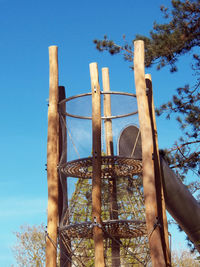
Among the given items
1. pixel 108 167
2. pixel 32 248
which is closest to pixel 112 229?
pixel 108 167

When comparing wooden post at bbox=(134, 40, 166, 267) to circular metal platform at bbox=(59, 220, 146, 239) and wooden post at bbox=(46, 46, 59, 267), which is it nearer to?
circular metal platform at bbox=(59, 220, 146, 239)

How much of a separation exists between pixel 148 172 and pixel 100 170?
55 centimetres

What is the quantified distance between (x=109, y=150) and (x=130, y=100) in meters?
0.90

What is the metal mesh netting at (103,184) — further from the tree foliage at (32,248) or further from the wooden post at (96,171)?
the tree foliage at (32,248)

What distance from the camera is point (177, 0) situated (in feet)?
25.6

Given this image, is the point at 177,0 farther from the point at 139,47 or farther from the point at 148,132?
the point at 148,132

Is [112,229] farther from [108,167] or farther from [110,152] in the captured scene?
[110,152]

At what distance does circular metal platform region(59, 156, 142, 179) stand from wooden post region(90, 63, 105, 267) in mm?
282

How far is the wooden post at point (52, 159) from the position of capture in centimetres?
490

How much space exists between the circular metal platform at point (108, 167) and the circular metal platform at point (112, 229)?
28.4 inches

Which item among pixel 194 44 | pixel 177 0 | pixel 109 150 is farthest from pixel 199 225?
pixel 177 0

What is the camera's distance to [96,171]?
15.6 feet

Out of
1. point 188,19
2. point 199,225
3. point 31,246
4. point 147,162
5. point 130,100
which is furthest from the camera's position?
point 31,246

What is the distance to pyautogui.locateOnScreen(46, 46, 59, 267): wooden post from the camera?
490cm
